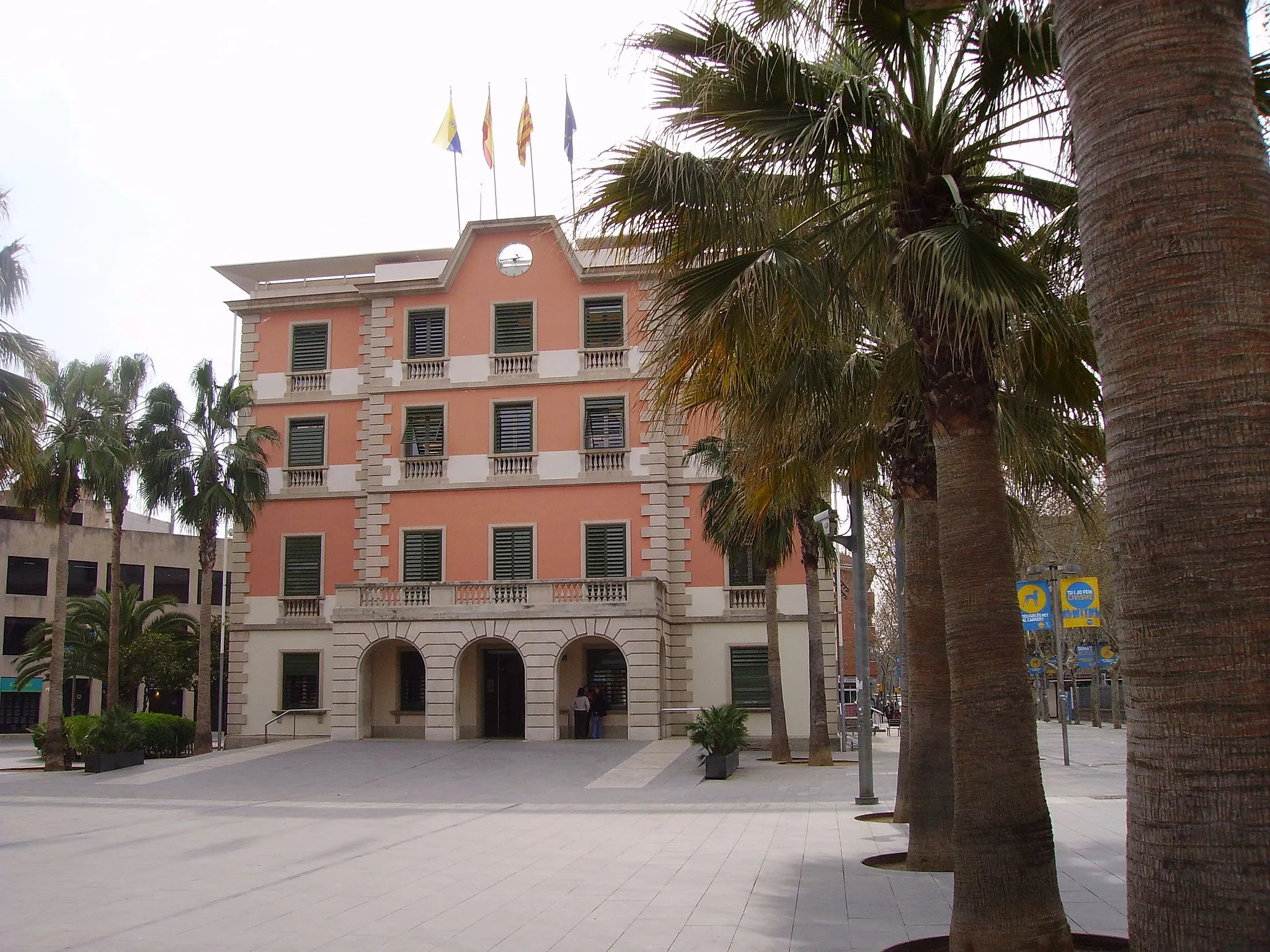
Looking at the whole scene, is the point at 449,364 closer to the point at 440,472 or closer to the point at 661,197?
the point at 440,472

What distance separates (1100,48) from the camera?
426 cm

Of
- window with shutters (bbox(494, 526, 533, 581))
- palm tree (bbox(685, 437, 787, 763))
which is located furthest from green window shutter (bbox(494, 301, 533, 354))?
palm tree (bbox(685, 437, 787, 763))

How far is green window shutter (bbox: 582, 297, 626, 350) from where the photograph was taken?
106ft

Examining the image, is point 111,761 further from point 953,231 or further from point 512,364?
point 953,231

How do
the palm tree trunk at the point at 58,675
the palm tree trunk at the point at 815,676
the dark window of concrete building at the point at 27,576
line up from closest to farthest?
the palm tree trunk at the point at 815,676 → the palm tree trunk at the point at 58,675 → the dark window of concrete building at the point at 27,576

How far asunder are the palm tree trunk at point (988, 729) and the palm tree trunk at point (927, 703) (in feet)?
9.67

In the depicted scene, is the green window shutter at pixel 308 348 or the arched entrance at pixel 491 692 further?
the green window shutter at pixel 308 348

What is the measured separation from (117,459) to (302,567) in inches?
270

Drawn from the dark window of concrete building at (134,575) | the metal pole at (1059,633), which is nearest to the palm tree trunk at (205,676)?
the metal pole at (1059,633)

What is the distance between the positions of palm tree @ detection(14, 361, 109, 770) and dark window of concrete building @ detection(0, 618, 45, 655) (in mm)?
26446

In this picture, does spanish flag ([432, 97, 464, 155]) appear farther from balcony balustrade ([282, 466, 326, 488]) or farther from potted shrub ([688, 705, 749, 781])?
potted shrub ([688, 705, 749, 781])

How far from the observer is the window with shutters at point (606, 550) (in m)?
31.6

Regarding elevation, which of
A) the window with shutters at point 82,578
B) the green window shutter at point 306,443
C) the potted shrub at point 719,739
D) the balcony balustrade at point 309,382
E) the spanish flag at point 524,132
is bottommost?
the potted shrub at point 719,739

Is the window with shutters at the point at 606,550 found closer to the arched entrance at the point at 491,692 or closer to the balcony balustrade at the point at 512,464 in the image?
the balcony balustrade at the point at 512,464
